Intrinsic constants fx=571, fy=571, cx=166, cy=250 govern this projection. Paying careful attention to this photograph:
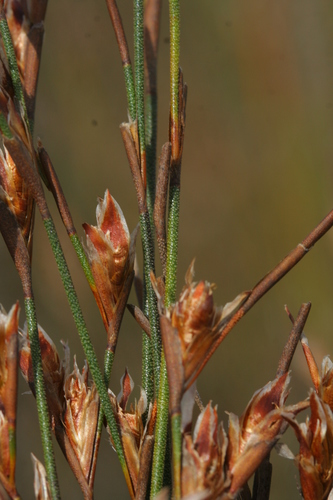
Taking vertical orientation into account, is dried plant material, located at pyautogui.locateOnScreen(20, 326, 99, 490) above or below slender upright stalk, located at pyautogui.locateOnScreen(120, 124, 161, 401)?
below

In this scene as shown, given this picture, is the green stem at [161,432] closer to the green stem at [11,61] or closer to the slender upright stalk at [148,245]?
the slender upright stalk at [148,245]

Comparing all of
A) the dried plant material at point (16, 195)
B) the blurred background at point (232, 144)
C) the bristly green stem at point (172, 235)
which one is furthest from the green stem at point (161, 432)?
the blurred background at point (232, 144)

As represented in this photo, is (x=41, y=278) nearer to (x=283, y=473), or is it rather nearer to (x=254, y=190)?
(x=254, y=190)

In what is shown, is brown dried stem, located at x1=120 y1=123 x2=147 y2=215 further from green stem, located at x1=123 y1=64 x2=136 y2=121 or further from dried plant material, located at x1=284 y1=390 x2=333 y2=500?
dried plant material, located at x1=284 y1=390 x2=333 y2=500

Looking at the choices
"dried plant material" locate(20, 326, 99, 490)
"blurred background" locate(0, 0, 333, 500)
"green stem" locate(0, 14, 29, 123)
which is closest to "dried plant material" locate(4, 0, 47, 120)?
"green stem" locate(0, 14, 29, 123)

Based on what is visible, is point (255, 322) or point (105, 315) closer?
point (105, 315)

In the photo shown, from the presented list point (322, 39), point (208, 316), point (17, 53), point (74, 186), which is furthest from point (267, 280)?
point (322, 39)
